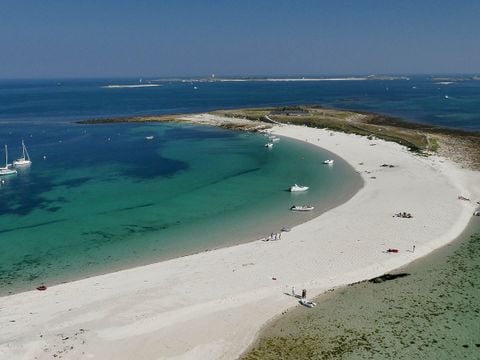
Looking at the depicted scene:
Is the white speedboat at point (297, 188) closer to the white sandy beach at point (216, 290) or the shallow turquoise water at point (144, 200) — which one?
the shallow turquoise water at point (144, 200)

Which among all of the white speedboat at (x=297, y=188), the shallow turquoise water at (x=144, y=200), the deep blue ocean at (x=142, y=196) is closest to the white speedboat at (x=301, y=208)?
the shallow turquoise water at (x=144, y=200)

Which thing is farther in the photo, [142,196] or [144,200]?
[142,196]

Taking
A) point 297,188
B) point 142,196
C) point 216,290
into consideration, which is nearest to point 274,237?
point 216,290

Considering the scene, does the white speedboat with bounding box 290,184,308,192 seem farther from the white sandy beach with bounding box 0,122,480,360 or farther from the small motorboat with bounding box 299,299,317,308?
the small motorboat with bounding box 299,299,317,308

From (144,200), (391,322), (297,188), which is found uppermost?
(297,188)

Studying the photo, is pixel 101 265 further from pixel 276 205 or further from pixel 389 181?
pixel 389 181

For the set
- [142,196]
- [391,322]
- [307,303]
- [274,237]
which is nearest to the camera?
[391,322]

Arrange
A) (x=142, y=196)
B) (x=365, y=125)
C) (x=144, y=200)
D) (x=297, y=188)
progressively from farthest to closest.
Answer: (x=365, y=125)
(x=142, y=196)
(x=297, y=188)
(x=144, y=200)

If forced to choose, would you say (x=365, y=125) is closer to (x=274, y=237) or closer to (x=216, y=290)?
(x=274, y=237)
